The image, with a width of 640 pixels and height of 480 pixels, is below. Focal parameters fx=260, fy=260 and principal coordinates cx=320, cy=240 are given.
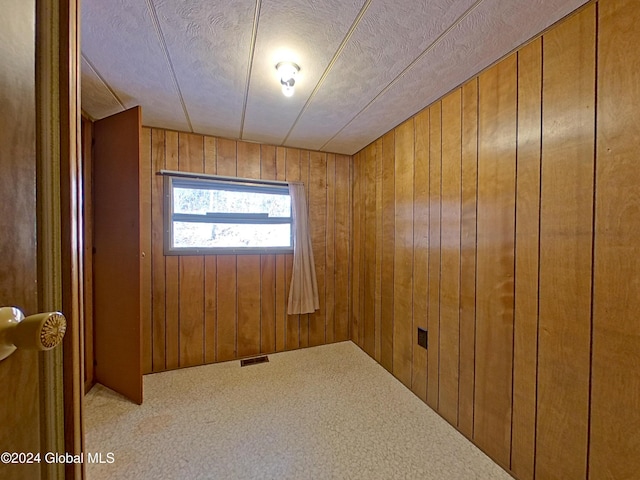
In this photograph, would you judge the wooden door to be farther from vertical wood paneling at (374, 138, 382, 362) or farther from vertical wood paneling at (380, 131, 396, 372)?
vertical wood paneling at (374, 138, 382, 362)

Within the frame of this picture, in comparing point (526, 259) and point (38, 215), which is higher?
point (38, 215)

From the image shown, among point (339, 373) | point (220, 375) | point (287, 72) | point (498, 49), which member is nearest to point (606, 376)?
point (498, 49)

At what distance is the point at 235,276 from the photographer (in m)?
2.51

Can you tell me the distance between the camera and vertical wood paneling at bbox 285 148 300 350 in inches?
105

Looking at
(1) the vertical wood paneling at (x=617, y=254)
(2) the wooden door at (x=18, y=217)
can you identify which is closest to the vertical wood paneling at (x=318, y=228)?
(1) the vertical wood paneling at (x=617, y=254)

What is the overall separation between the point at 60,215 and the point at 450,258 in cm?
180

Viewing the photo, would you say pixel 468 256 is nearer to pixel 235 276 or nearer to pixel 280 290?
pixel 280 290

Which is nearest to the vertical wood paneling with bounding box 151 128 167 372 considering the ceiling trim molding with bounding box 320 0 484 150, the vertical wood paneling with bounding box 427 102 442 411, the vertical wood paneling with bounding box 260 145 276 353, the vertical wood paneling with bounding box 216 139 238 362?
the vertical wood paneling with bounding box 216 139 238 362

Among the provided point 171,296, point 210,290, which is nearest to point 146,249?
point 171,296

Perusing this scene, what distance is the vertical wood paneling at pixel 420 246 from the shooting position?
187 cm

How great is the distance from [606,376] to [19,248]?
1.77 meters

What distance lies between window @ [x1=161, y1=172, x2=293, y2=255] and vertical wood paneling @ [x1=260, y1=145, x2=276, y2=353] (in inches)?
4.6

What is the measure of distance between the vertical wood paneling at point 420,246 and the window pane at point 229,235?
131cm

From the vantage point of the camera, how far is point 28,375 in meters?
0.45
